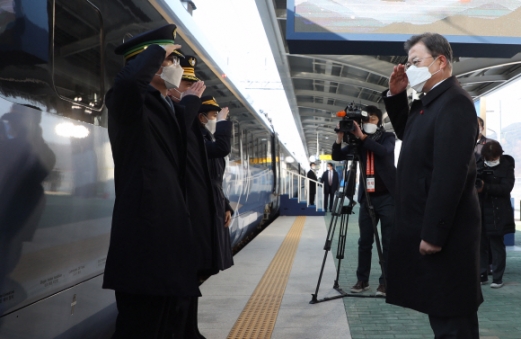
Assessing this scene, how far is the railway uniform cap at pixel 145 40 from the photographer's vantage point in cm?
237

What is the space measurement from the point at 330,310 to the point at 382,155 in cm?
137

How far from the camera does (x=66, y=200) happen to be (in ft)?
9.07

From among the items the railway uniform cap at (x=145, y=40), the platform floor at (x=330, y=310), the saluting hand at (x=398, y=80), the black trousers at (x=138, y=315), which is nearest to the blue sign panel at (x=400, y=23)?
the platform floor at (x=330, y=310)

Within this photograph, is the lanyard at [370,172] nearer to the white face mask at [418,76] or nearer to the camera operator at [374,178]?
the camera operator at [374,178]

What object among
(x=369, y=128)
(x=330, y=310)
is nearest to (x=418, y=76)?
(x=369, y=128)

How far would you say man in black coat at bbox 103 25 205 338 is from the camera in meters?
2.12

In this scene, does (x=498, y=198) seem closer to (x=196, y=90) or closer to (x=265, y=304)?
(x=265, y=304)

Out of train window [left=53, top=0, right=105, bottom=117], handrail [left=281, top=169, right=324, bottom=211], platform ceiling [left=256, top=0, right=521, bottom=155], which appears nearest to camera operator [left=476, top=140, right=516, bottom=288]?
platform ceiling [left=256, top=0, right=521, bottom=155]

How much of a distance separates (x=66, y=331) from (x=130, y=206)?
104 cm

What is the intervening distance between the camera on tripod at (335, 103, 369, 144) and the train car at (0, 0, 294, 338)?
5.85 feet

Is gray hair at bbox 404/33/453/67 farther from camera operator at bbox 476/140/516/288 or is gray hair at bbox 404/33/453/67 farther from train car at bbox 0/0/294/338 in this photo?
camera operator at bbox 476/140/516/288

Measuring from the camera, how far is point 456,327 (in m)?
2.43

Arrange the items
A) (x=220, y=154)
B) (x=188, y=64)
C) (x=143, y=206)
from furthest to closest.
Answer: (x=220, y=154) < (x=188, y=64) < (x=143, y=206)

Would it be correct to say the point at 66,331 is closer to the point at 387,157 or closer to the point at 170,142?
the point at 170,142
